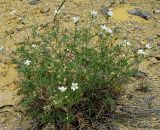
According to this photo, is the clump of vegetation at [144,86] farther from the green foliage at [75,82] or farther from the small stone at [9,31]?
the small stone at [9,31]

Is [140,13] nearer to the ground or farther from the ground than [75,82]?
nearer to the ground

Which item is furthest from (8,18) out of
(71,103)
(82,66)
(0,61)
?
(71,103)

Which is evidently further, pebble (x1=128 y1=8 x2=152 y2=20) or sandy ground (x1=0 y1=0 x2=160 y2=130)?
pebble (x1=128 y1=8 x2=152 y2=20)

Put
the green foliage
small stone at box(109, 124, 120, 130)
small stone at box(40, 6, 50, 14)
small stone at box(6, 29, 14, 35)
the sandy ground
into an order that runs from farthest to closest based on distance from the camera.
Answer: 1. small stone at box(40, 6, 50, 14)
2. small stone at box(6, 29, 14, 35)
3. the sandy ground
4. small stone at box(109, 124, 120, 130)
5. the green foliage

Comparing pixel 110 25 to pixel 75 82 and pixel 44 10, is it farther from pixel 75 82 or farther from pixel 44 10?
pixel 75 82

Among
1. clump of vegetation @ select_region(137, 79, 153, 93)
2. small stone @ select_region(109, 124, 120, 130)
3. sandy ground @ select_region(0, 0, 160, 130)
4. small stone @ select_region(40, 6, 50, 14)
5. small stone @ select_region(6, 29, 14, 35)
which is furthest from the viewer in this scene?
small stone @ select_region(40, 6, 50, 14)

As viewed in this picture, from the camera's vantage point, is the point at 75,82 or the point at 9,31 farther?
the point at 9,31

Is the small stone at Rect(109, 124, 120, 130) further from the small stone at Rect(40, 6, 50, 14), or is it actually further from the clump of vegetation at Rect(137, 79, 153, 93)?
the small stone at Rect(40, 6, 50, 14)

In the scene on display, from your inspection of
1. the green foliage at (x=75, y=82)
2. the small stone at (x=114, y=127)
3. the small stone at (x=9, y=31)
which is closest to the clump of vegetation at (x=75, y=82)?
the green foliage at (x=75, y=82)

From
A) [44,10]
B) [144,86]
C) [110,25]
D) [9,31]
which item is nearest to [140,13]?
[110,25]

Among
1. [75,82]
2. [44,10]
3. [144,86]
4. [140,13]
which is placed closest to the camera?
[75,82]

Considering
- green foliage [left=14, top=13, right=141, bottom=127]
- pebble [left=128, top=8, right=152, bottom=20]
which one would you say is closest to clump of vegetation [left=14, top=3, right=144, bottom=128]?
green foliage [left=14, top=13, right=141, bottom=127]

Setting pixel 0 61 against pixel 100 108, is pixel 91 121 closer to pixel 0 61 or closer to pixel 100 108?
pixel 100 108
